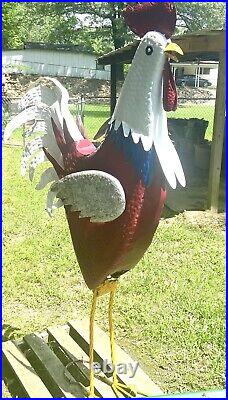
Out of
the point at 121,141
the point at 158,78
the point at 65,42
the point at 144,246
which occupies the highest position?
the point at 65,42

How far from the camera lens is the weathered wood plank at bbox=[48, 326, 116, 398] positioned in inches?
84.5

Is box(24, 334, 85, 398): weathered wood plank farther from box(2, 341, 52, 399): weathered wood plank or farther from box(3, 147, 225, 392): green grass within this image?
box(3, 147, 225, 392): green grass

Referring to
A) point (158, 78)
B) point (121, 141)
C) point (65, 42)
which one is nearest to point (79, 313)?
point (121, 141)

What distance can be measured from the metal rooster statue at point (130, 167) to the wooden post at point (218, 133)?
334 cm

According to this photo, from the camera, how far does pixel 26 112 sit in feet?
6.52

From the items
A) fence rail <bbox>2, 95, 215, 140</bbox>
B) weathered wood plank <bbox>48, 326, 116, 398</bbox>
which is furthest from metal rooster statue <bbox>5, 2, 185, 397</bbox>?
fence rail <bbox>2, 95, 215, 140</bbox>

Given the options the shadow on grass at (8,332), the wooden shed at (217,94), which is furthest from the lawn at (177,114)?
the shadow on grass at (8,332)

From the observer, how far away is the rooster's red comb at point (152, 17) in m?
1.53

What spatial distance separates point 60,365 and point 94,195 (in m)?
1.19

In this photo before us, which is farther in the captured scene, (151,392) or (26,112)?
(151,392)

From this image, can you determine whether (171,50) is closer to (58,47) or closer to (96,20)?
(58,47)

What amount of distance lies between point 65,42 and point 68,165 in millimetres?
24989

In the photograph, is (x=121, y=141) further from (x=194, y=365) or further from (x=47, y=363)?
(x=194, y=365)

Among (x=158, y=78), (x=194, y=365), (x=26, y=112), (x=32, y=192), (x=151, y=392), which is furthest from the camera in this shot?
(x=32, y=192)
